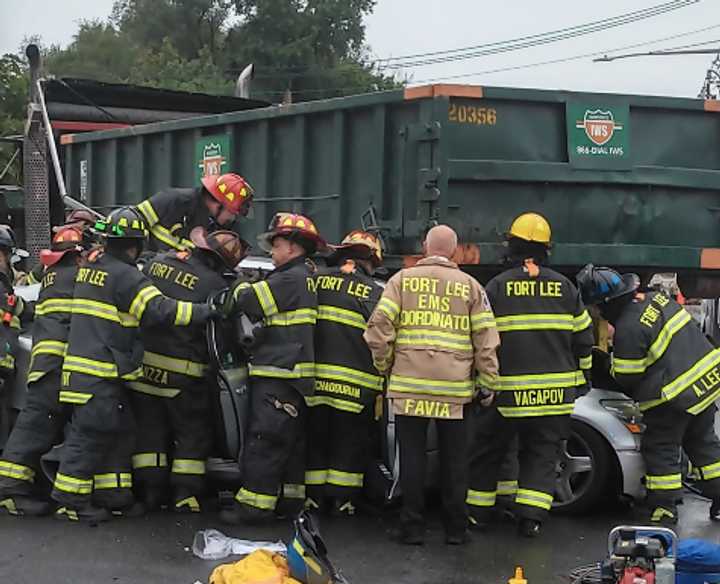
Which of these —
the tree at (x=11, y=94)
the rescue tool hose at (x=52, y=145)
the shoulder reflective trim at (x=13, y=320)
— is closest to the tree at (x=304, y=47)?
the tree at (x=11, y=94)

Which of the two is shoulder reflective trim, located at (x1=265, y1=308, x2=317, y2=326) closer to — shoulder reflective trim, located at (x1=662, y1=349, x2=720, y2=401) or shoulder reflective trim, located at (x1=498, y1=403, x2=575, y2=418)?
shoulder reflective trim, located at (x1=498, y1=403, x2=575, y2=418)

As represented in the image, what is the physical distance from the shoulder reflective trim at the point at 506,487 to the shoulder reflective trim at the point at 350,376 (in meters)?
0.97

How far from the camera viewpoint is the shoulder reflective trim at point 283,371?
5.71m

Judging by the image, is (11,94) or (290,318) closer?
(290,318)

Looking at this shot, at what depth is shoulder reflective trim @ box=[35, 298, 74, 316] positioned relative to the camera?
240 inches

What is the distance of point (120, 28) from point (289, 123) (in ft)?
170

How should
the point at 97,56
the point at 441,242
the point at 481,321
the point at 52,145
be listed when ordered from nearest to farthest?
the point at 481,321, the point at 441,242, the point at 52,145, the point at 97,56

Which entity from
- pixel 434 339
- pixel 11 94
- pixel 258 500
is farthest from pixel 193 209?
pixel 11 94

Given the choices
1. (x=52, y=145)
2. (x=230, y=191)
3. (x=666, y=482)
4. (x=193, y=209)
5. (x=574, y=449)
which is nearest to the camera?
(x=666, y=482)

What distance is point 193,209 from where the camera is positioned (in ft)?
23.8

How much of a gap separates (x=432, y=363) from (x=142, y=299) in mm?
1701

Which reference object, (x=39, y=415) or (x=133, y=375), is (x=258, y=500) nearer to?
(x=133, y=375)

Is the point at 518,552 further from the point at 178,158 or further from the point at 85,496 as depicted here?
the point at 178,158

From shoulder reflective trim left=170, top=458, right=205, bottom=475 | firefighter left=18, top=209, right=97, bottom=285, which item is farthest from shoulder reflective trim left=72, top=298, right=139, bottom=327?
shoulder reflective trim left=170, top=458, right=205, bottom=475
